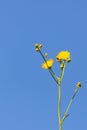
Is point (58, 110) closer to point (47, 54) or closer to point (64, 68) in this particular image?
point (64, 68)

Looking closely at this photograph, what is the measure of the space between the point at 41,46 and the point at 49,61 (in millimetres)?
214

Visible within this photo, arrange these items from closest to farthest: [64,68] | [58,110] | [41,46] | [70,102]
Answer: [58,110] < [70,102] < [64,68] < [41,46]

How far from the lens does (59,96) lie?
73.2 inches

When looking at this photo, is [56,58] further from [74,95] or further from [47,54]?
[74,95]

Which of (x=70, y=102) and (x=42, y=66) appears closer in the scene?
(x=70, y=102)

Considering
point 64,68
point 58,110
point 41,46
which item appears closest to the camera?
point 58,110

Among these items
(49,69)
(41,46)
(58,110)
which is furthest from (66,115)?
(41,46)

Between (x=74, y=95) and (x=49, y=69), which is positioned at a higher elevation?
(x=49, y=69)

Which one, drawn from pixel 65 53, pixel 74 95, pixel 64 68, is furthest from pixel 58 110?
pixel 65 53

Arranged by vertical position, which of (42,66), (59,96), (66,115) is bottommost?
(66,115)

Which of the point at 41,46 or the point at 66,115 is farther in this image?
the point at 41,46

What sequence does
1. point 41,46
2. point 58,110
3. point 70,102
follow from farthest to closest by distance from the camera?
point 41,46 → point 70,102 → point 58,110

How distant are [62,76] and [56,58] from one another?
195 millimetres

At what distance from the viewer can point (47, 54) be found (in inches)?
87.7
